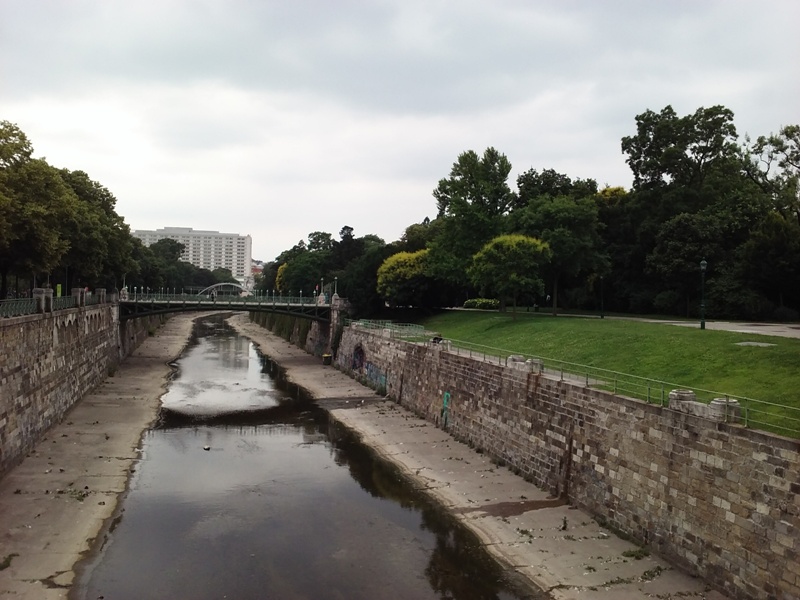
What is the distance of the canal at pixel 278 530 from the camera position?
1798cm

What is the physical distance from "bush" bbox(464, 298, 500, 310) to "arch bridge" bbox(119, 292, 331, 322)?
17.4 meters

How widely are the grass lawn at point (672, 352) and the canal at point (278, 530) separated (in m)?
11.1

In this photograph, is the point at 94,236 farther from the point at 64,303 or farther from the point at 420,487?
the point at 420,487

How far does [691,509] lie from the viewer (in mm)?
18359

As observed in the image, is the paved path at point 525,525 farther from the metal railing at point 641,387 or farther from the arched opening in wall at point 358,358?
the arched opening in wall at point 358,358

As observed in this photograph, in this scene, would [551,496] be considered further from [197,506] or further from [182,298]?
[182,298]

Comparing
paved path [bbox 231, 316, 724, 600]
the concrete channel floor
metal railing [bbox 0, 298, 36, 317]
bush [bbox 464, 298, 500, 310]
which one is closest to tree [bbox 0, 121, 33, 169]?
metal railing [bbox 0, 298, 36, 317]

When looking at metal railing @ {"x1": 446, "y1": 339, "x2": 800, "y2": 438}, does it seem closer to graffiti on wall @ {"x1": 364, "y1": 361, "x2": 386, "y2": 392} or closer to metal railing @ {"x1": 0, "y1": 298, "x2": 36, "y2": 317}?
graffiti on wall @ {"x1": 364, "y1": 361, "x2": 386, "y2": 392}

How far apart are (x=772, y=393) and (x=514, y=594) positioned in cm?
1121

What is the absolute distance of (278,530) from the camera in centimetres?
2191

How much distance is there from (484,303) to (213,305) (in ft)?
103

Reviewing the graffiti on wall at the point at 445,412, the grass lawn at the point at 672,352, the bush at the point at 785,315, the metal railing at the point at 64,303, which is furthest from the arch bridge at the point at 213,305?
the bush at the point at 785,315

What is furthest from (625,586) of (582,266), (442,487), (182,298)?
(182,298)

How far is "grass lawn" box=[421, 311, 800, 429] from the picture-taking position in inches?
880
